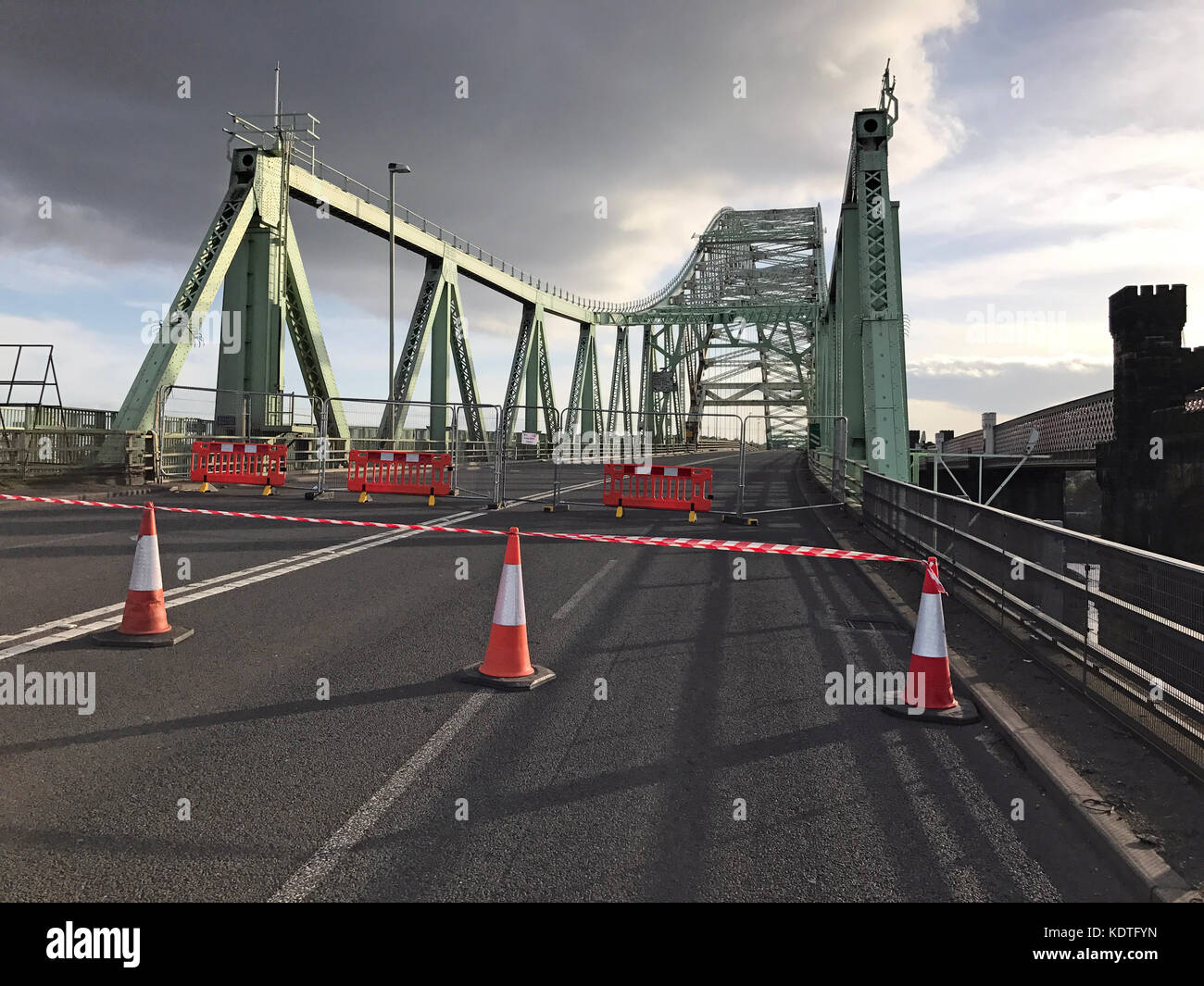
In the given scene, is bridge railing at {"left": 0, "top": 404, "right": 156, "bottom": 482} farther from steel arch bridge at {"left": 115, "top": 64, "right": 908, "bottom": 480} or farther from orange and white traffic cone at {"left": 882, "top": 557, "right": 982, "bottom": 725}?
orange and white traffic cone at {"left": 882, "top": 557, "right": 982, "bottom": 725}

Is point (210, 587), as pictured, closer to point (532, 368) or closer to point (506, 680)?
point (506, 680)

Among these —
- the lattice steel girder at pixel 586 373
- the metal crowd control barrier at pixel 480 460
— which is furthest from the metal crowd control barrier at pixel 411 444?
the lattice steel girder at pixel 586 373

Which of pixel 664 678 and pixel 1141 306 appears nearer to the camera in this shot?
pixel 664 678

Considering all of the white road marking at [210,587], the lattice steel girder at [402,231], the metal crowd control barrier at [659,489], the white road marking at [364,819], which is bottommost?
the white road marking at [364,819]

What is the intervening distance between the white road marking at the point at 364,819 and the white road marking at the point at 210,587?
10.9ft

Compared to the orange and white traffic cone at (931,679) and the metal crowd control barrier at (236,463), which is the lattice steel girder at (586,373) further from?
the orange and white traffic cone at (931,679)

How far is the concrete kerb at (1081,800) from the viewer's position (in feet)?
9.40

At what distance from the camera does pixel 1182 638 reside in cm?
408

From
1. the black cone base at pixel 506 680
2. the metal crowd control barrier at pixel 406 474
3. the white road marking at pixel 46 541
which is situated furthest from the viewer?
the metal crowd control barrier at pixel 406 474

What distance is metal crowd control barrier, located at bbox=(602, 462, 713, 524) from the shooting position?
1648cm
